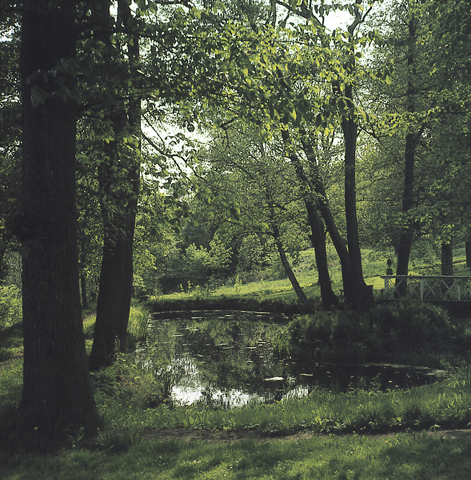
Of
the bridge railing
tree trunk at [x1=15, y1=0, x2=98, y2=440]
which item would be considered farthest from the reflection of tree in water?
the bridge railing

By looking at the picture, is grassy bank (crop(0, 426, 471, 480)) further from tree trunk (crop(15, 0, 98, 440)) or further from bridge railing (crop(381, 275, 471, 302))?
bridge railing (crop(381, 275, 471, 302))

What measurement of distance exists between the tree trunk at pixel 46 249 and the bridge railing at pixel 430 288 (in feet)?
52.0

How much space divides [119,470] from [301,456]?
6.92 feet

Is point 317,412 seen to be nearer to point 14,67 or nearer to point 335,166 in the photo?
point 14,67

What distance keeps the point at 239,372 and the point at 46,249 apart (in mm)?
8758

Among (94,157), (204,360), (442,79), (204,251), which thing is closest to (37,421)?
(94,157)

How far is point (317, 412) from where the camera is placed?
23.4 feet

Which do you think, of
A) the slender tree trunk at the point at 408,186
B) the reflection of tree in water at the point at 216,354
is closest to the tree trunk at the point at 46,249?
the reflection of tree in water at the point at 216,354

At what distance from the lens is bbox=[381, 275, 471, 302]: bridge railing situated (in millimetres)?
18922

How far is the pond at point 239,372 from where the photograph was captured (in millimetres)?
10969

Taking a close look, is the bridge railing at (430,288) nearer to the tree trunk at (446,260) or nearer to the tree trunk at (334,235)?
the tree trunk at (446,260)

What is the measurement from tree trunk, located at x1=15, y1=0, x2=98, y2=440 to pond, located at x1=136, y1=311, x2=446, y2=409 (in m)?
4.59

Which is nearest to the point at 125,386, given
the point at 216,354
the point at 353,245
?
the point at 216,354

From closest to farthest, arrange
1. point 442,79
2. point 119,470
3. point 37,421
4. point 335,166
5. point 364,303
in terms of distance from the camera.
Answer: point 119,470
point 37,421
point 442,79
point 364,303
point 335,166
